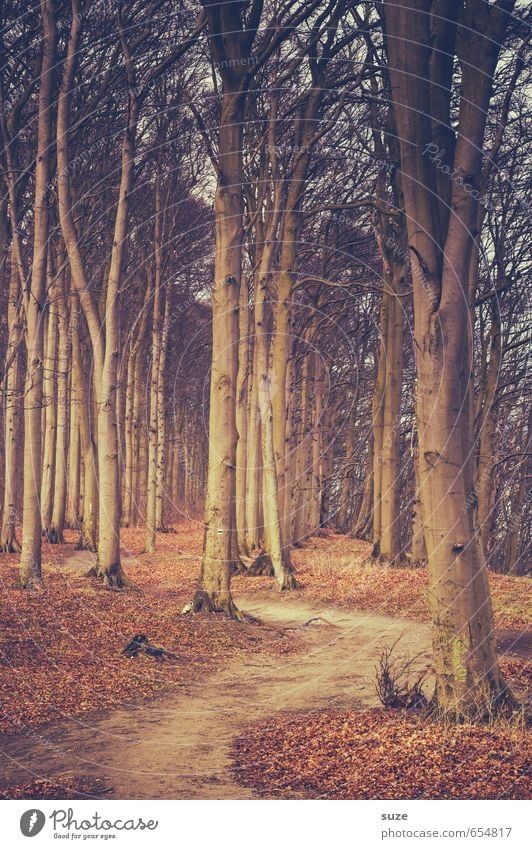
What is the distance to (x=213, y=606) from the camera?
49.1 ft

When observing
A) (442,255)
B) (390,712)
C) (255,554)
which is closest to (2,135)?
(255,554)

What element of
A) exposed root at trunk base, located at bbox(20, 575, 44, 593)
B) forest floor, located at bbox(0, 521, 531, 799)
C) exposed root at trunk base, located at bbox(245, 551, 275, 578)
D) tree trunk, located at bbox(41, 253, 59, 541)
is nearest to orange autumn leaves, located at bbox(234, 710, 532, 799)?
forest floor, located at bbox(0, 521, 531, 799)

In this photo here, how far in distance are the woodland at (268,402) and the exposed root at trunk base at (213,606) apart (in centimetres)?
4

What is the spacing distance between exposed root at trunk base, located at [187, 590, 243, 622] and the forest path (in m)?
0.59

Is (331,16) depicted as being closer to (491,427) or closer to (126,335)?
(491,427)

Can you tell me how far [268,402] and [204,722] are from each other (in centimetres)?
1025

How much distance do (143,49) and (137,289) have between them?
16.1 meters

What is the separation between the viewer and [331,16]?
19500 mm

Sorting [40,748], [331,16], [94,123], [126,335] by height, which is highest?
[331,16]

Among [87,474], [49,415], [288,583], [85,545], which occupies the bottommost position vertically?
[288,583]

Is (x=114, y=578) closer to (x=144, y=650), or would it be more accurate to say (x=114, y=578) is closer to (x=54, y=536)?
(x=144, y=650)

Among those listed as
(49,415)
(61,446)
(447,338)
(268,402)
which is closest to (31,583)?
(268,402)

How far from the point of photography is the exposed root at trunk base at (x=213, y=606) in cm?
1490

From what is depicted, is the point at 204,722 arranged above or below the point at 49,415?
below
